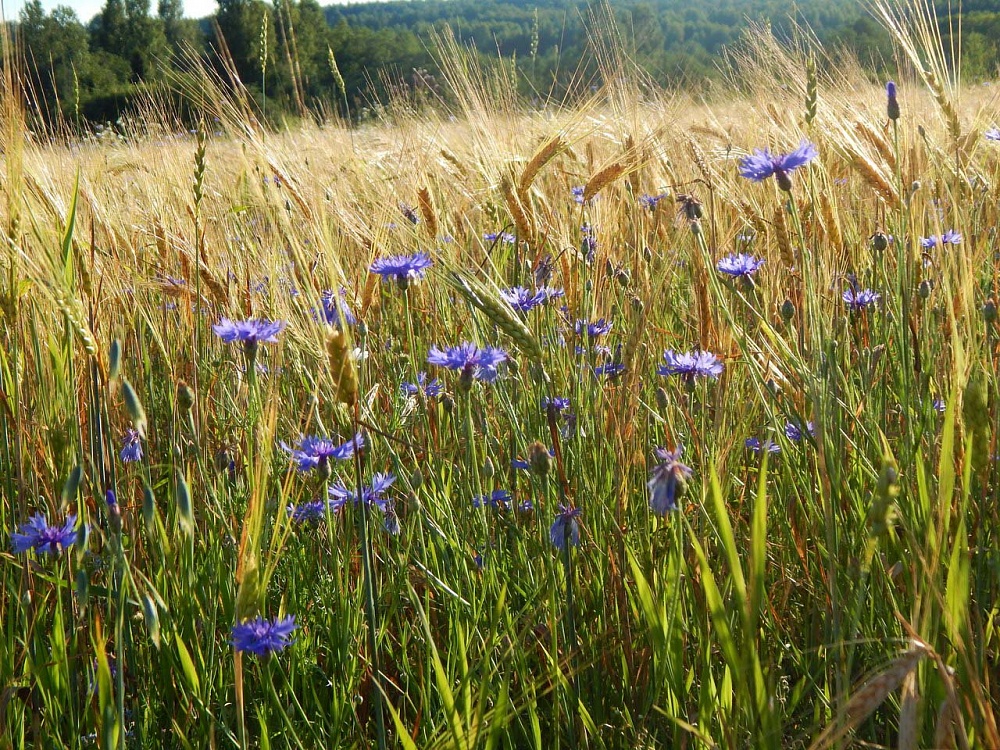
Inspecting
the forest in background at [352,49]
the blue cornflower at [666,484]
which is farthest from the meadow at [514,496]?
Answer: the forest in background at [352,49]

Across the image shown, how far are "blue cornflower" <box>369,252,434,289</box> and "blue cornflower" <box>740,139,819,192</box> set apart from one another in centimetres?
51

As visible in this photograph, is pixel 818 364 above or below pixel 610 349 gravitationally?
above

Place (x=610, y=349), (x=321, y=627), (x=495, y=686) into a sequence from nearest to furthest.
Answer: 1. (x=495, y=686)
2. (x=321, y=627)
3. (x=610, y=349)

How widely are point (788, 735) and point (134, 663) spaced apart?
840 mm

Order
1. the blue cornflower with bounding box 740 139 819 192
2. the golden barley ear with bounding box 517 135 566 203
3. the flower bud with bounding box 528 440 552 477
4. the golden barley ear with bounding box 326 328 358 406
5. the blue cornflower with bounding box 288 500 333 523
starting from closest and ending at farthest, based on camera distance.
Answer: the golden barley ear with bounding box 326 328 358 406, the flower bud with bounding box 528 440 552 477, the blue cornflower with bounding box 740 139 819 192, the blue cornflower with bounding box 288 500 333 523, the golden barley ear with bounding box 517 135 566 203

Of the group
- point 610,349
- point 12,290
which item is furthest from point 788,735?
point 12,290

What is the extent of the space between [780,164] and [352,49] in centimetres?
1403

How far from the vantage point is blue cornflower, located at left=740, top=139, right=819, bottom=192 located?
1.19 m

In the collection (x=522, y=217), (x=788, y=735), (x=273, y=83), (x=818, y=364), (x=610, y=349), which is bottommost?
(x=788, y=735)

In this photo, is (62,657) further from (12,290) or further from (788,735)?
(788,735)

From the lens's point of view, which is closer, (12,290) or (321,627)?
(12,290)

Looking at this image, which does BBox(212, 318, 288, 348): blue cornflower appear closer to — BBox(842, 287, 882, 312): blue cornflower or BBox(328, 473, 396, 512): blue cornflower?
BBox(328, 473, 396, 512): blue cornflower

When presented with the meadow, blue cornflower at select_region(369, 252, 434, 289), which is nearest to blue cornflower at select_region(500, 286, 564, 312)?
the meadow

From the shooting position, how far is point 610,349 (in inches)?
73.0
